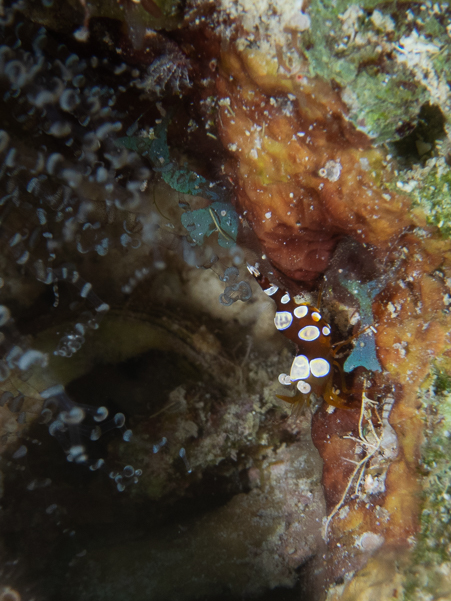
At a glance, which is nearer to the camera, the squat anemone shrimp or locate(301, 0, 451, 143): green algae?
locate(301, 0, 451, 143): green algae

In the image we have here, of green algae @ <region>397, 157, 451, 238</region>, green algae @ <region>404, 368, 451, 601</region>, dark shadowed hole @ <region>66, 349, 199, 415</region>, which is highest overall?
green algae @ <region>397, 157, 451, 238</region>

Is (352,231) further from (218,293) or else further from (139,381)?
(139,381)

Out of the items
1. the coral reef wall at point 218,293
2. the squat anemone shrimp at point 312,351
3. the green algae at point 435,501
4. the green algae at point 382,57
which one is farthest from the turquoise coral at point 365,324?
the green algae at point 382,57

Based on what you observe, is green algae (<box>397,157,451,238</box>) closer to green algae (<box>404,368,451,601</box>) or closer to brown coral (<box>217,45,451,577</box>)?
brown coral (<box>217,45,451,577</box>)

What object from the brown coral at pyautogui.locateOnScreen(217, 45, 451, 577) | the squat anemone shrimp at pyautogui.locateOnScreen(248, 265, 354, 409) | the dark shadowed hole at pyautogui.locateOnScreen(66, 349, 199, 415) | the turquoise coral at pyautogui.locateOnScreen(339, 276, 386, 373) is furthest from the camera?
the dark shadowed hole at pyautogui.locateOnScreen(66, 349, 199, 415)

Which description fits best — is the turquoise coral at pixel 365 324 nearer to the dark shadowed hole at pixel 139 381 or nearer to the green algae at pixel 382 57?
the green algae at pixel 382 57

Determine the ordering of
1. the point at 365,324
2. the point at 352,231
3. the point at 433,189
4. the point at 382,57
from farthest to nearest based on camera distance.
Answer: the point at 365,324 < the point at 352,231 < the point at 433,189 < the point at 382,57

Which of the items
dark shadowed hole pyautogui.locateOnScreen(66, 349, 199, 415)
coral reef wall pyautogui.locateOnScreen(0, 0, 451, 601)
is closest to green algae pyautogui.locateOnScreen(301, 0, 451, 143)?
coral reef wall pyautogui.locateOnScreen(0, 0, 451, 601)

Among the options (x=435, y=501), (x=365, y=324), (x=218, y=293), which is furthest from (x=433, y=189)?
(x=218, y=293)

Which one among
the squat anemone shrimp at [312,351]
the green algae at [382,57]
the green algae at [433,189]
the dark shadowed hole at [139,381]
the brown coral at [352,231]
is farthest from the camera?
the dark shadowed hole at [139,381]
